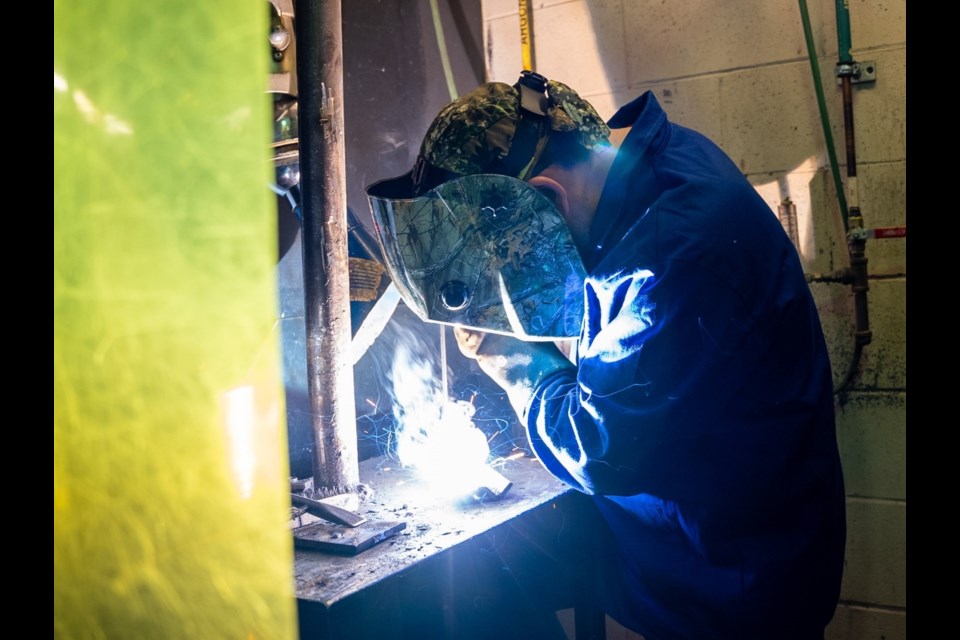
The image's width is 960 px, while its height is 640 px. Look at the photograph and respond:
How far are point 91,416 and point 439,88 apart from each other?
12.6 feet

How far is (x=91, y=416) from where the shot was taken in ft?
16.5

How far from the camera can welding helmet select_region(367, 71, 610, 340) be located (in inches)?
53.7

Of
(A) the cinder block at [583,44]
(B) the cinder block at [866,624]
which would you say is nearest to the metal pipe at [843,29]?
(A) the cinder block at [583,44]

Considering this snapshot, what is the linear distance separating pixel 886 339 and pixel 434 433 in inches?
52.6

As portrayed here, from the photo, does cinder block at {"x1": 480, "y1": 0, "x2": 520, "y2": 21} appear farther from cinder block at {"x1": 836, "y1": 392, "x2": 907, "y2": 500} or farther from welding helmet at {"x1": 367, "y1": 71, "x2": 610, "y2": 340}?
cinder block at {"x1": 836, "y1": 392, "x2": 907, "y2": 500}

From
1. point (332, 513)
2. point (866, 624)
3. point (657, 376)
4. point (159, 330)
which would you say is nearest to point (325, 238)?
point (332, 513)

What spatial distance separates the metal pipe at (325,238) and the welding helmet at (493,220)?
276 millimetres

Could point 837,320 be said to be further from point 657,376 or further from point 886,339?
point 657,376

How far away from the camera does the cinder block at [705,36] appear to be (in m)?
2.17

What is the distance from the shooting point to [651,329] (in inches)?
46.6

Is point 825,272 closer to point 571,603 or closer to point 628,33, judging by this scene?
point 628,33
